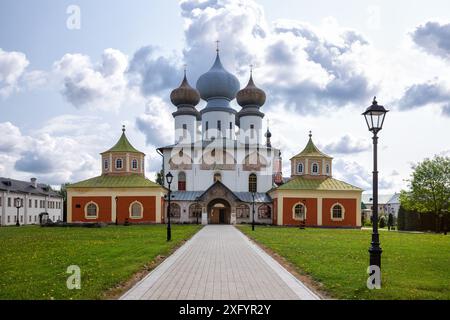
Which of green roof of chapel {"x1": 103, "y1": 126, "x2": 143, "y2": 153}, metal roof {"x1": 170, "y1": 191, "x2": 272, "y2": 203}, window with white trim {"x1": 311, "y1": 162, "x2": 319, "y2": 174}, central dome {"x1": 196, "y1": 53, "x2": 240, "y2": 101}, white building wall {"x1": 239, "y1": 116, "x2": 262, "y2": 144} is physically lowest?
metal roof {"x1": 170, "y1": 191, "x2": 272, "y2": 203}

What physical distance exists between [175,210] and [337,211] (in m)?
17.3

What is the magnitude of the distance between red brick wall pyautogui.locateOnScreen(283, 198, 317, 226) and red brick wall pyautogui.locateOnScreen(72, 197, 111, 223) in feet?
59.7

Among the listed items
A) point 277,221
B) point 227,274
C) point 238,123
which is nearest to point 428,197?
point 277,221

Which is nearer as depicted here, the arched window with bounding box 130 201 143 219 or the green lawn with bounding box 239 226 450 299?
the green lawn with bounding box 239 226 450 299

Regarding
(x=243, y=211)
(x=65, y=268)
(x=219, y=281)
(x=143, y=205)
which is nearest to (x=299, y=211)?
(x=243, y=211)

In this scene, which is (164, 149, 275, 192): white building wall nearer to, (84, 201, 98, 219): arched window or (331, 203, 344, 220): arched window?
(331, 203, 344, 220): arched window

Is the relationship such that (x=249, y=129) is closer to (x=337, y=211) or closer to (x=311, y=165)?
(x=311, y=165)

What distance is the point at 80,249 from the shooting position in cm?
2031

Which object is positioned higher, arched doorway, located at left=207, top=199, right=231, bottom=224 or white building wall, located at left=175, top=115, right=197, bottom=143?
white building wall, located at left=175, top=115, right=197, bottom=143

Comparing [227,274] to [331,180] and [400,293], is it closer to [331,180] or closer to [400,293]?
[400,293]

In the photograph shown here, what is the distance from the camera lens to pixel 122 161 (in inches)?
2104

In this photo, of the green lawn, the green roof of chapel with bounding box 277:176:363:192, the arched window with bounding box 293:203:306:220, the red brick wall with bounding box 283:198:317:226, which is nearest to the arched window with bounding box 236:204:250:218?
the red brick wall with bounding box 283:198:317:226

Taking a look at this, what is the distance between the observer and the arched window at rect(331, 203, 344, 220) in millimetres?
50406
